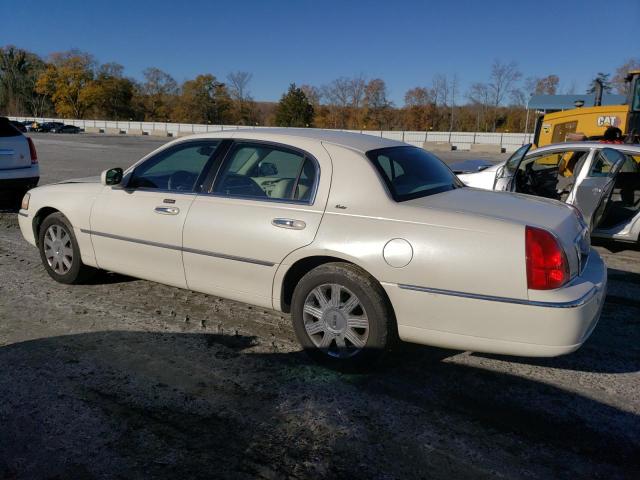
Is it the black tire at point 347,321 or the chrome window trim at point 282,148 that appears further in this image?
the chrome window trim at point 282,148

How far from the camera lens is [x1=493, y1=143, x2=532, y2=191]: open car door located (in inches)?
294

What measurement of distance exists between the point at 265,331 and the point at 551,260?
2.18m

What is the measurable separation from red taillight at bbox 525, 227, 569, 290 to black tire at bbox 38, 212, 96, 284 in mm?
3931

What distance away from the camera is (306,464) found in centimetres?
257

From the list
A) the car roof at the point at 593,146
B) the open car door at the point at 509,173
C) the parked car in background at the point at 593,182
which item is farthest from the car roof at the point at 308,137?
the car roof at the point at 593,146

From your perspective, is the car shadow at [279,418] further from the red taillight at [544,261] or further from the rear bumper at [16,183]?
the rear bumper at [16,183]

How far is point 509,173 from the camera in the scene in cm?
759

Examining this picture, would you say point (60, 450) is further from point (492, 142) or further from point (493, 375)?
point (492, 142)

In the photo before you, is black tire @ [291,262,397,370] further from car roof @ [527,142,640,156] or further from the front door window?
car roof @ [527,142,640,156]

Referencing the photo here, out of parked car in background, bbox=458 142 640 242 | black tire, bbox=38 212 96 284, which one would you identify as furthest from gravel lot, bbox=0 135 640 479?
parked car in background, bbox=458 142 640 242

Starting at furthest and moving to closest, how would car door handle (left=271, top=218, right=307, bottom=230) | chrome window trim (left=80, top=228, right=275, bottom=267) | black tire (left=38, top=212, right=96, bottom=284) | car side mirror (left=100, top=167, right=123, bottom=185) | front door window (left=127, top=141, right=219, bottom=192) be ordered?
1. black tire (left=38, top=212, right=96, bottom=284)
2. car side mirror (left=100, top=167, right=123, bottom=185)
3. front door window (left=127, top=141, right=219, bottom=192)
4. chrome window trim (left=80, top=228, right=275, bottom=267)
5. car door handle (left=271, top=218, right=307, bottom=230)

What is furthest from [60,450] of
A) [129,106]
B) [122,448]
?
[129,106]

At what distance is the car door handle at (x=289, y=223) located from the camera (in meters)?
3.59

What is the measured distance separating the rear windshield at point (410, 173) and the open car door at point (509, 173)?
10.7 ft
